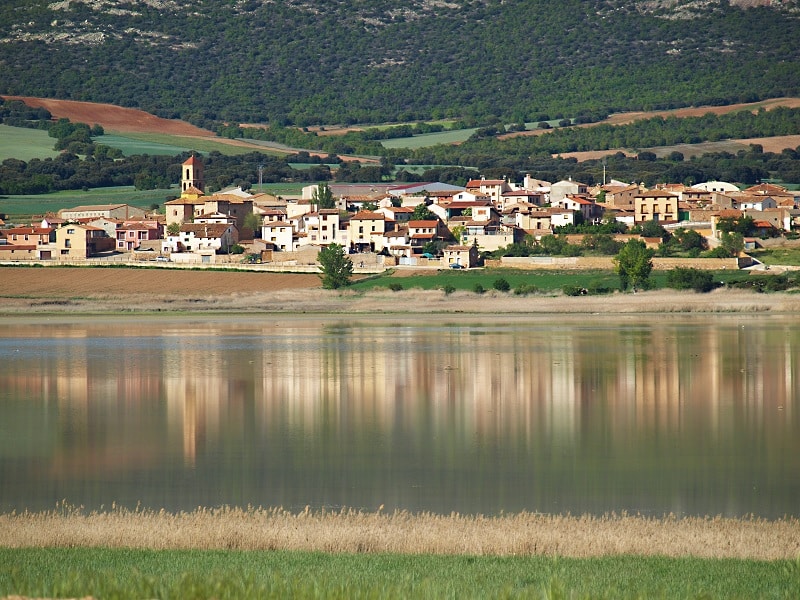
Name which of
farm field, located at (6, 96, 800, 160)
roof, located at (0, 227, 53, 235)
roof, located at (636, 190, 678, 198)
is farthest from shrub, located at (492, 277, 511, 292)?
farm field, located at (6, 96, 800, 160)

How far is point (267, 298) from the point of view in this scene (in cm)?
6341

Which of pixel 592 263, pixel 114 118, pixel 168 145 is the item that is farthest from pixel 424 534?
pixel 114 118

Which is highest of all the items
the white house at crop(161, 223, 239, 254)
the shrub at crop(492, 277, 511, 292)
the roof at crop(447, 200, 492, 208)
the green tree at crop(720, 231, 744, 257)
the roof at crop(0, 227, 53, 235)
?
the roof at crop(447, 200, 492, 208)

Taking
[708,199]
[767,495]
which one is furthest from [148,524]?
[708,199]

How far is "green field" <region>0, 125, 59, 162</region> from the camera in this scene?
14375 cm

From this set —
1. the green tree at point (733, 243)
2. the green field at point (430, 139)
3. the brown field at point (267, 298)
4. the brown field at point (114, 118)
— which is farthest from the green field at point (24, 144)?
the green tree at point (733, 243)

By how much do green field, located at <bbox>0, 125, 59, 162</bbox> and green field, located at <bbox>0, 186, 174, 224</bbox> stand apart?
22.8 meters

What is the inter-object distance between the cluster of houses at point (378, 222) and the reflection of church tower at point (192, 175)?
15154mm

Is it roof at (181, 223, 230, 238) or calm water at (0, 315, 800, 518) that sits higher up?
roof at (181, 223, 230, 238)

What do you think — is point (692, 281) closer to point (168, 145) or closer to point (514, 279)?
point (514, 279)

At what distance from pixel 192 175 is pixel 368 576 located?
10546 centimetres

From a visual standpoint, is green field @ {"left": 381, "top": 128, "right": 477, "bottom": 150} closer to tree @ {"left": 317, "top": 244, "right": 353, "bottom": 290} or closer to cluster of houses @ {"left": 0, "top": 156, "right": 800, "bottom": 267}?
cluster of houses @ {"left": 0, "top": 156, "right": 800, "bottom": 267}

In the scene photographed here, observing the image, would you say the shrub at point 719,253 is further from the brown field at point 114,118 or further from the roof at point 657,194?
the brown field at point 114,118

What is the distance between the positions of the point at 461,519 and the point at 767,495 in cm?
432
